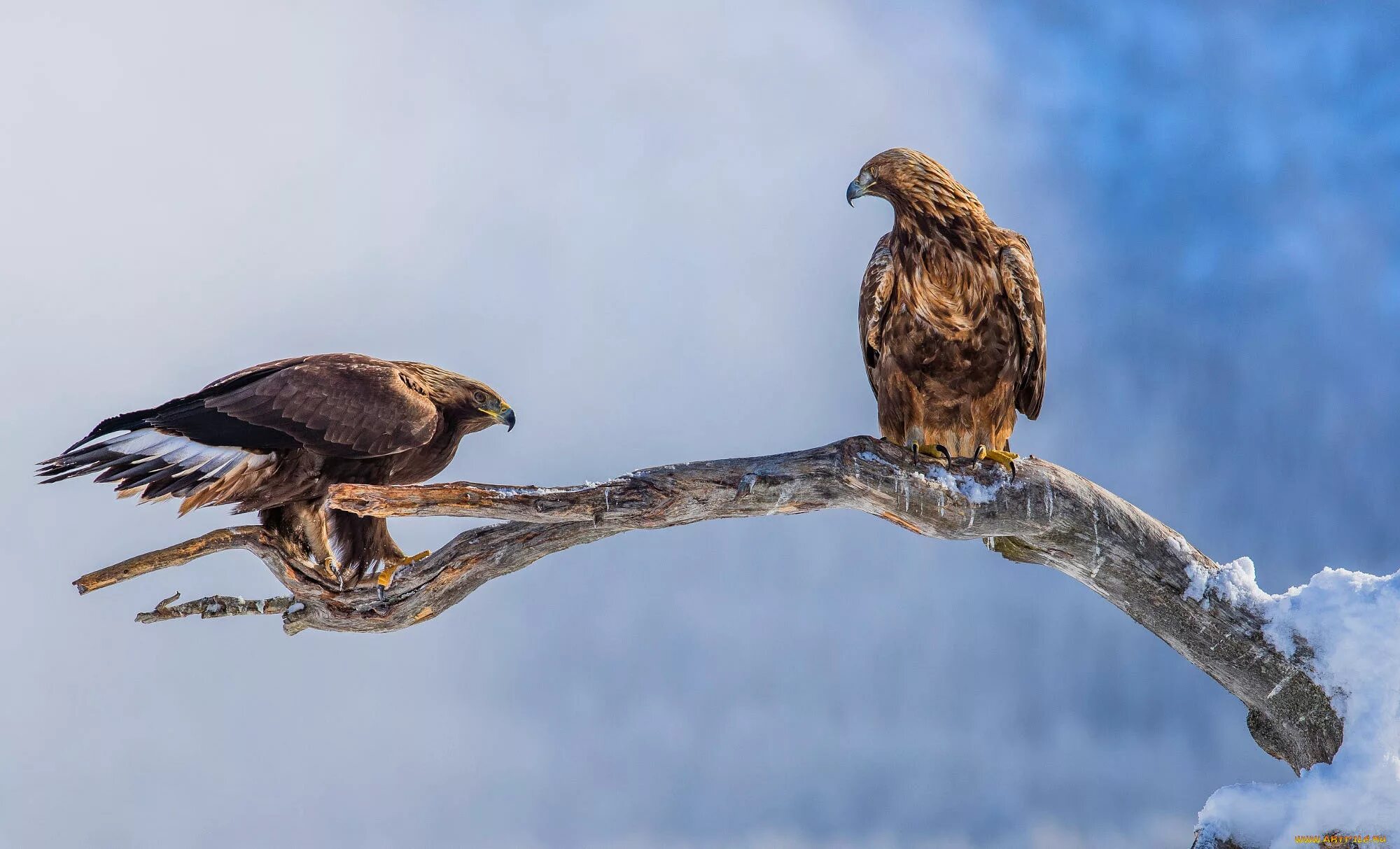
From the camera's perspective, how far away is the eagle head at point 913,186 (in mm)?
4641

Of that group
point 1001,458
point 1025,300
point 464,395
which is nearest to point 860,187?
point 1025,300

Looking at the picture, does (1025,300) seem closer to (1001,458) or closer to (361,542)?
(1001,458)

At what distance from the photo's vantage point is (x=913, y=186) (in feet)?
15.3

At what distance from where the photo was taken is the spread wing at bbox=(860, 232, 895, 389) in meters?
4.78

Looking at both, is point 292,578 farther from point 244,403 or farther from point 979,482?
point 979,482

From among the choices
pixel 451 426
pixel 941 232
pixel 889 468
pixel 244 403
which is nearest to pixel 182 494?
pixel 244 403

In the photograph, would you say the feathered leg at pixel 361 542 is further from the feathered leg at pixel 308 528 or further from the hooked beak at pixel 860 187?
the hooked beak at pixel 860 187

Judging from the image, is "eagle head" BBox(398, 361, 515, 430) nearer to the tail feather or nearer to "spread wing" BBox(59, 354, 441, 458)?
"spread wing" BBox(59, 354, 441, 458)

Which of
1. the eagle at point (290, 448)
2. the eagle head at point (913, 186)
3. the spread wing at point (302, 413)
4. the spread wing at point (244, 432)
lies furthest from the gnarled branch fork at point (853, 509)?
the eagle head at point (913, 186)

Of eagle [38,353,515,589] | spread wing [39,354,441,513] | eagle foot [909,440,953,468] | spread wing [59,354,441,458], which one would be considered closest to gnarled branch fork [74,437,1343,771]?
eagle foot [909,440,953,468]

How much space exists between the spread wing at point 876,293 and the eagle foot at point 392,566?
2257mm

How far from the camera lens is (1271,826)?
4410 millimetres

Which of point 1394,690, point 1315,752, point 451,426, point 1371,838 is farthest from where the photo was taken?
point 451,426

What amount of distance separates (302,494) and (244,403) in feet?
1.59
